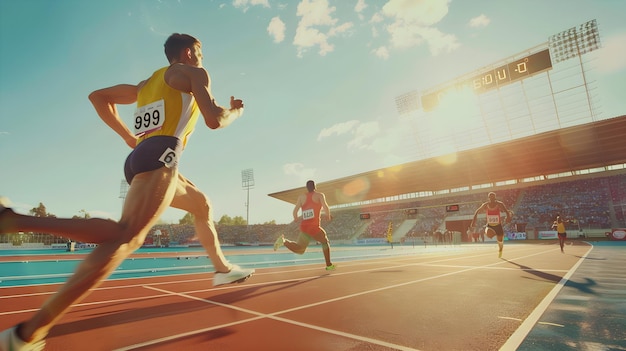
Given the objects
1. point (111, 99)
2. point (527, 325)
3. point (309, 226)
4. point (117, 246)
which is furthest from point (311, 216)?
point (117, 246)

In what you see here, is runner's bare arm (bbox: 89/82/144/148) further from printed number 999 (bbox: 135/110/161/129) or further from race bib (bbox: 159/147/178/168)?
race bib (bbox: 159/147/178/168)

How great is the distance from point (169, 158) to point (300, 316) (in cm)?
216

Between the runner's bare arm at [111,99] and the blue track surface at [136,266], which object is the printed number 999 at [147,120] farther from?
the blue track surface at [136,266]

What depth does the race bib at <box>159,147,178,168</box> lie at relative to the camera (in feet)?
6.66

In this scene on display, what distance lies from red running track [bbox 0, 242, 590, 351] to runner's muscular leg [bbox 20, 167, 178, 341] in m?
0.97

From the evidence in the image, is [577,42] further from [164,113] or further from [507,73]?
[164,113]

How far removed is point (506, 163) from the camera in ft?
125

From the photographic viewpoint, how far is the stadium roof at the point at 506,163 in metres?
31.7

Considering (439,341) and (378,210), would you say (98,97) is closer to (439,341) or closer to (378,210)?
(439,341)

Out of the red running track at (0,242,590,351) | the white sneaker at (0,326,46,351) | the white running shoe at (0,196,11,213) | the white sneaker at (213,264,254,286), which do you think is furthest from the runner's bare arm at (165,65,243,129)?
the red running track at (0,242,590,351)

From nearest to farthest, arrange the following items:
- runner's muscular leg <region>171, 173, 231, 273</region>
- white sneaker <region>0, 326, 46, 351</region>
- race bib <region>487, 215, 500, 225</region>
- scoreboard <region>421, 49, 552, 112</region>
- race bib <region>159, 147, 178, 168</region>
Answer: white sneaker <region>0, 326, 46, 351</region>
race bib <region>159, 147, 178, 168</region>
runner's muscular leg <region>171, 173, 231, 273</region>
race bib <region>487, 215, 500, 225</region>
scoreboard <region>421, 49, 552, 112</region>

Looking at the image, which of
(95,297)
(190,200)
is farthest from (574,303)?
(95,297)

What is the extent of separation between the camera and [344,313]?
3381mm

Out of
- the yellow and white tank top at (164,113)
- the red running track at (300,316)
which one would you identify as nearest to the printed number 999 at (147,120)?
the yellow and white tank top at (164,113)
